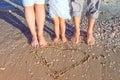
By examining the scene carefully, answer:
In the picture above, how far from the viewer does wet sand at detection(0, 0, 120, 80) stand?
14.1ft

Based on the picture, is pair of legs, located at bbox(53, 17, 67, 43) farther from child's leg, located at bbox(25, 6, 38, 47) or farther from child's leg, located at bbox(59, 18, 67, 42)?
child's leg, located at bbox(25, 6, 38, 47)

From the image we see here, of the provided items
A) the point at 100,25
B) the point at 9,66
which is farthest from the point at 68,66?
the point at 100,25

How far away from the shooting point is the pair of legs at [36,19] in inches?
192

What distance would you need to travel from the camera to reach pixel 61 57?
184 inches

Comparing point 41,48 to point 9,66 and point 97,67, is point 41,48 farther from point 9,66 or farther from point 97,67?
point 97,67

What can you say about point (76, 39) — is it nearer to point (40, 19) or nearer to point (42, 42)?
point (42, 42)

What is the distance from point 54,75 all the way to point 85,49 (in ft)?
2.56

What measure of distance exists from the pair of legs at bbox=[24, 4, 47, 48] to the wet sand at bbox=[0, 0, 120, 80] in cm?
13

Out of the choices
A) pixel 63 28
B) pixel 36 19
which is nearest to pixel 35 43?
pixel 36 19

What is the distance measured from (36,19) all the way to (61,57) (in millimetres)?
737

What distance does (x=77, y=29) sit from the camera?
4.98 m

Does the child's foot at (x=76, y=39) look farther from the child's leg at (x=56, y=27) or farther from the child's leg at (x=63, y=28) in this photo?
the child's leg at (x=56, y=27)

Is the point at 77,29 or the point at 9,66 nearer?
the point at 9,66

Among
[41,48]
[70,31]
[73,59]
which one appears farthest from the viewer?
[70,31]
